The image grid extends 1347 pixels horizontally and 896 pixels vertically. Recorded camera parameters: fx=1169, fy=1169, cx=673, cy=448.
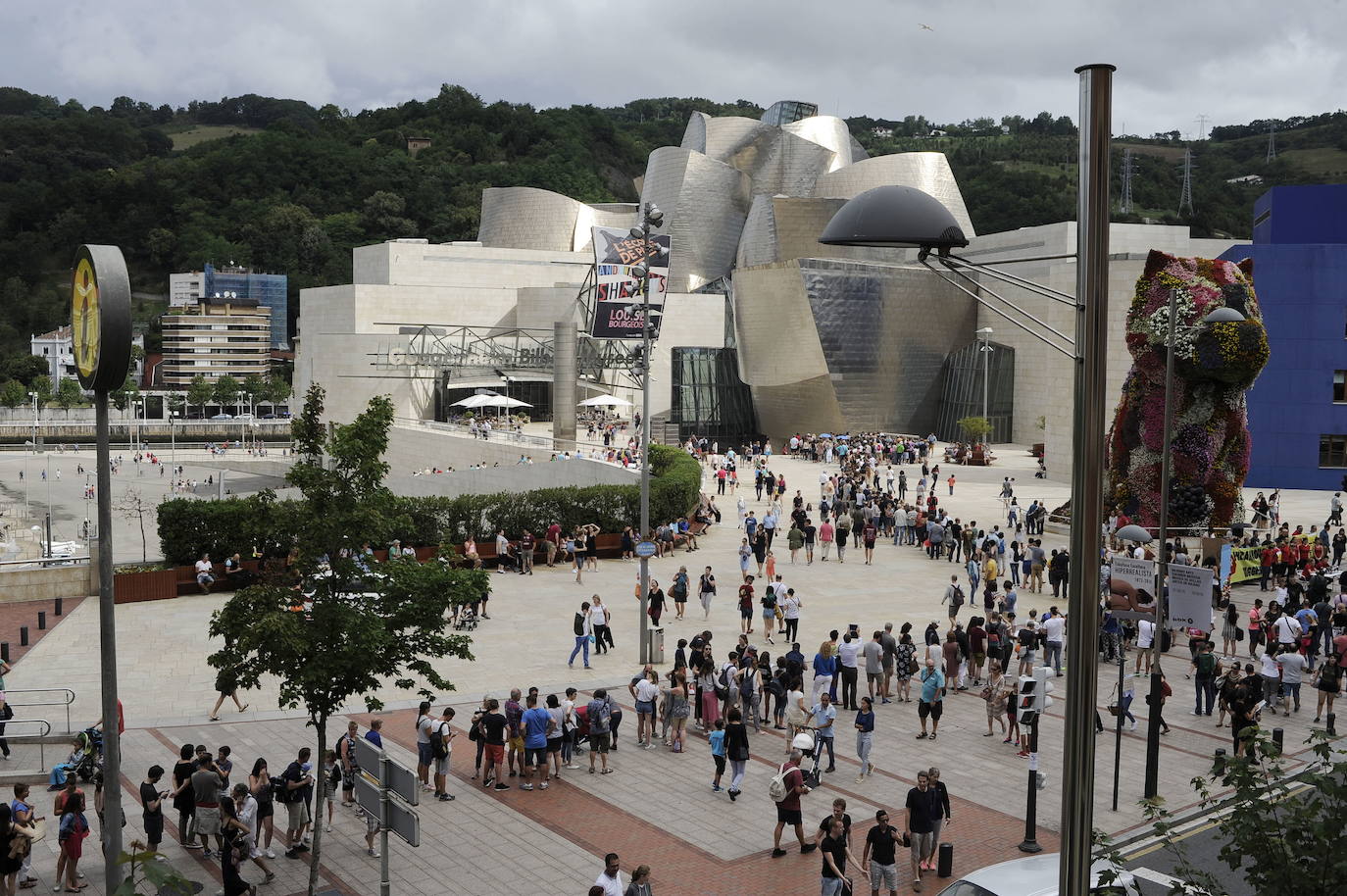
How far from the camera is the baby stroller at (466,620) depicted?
74.2 feet

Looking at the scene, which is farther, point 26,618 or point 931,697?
point 26,618

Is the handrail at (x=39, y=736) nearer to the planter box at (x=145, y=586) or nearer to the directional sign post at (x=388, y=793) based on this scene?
the directional sign post at (x=388, y=793)

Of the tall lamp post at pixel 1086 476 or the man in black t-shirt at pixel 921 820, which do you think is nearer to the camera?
the tall lamp post at pixel 1086 476

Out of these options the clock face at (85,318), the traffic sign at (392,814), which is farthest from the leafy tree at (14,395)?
the traffic sign at (392,814)

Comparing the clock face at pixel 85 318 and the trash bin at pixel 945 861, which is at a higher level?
the clock face at pixel 85 318

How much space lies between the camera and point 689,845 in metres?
12.4

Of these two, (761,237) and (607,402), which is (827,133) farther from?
(607,402)

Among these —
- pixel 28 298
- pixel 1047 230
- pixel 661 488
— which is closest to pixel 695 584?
pixel 661 488

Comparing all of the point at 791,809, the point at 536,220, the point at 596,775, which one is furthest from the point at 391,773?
the point at 536,220

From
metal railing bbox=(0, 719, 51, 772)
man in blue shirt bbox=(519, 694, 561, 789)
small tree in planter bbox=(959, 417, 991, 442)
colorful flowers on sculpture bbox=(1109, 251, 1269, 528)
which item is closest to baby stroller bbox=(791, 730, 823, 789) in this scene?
man in blue shirt bbox=(519, 694, 561, 789)

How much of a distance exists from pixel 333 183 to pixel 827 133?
72028 mm

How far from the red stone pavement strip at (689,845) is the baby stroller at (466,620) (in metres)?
8.30

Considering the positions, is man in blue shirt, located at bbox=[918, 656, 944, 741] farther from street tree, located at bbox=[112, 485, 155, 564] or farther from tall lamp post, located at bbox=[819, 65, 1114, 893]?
street tree, located at bbox=[112, 485, 155, 564]

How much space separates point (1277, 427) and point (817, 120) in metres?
48.8
